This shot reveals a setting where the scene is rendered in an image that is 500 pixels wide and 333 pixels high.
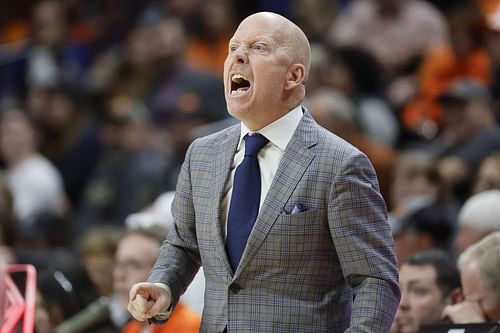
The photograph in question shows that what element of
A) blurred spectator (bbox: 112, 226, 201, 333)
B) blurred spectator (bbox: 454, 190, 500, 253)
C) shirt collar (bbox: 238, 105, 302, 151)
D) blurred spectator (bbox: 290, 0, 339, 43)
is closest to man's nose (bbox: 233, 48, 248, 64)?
shirt collar (bbox: 238, 105, 302, 151)

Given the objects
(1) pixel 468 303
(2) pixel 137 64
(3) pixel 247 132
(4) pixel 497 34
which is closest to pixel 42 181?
(2) pixel 137 64

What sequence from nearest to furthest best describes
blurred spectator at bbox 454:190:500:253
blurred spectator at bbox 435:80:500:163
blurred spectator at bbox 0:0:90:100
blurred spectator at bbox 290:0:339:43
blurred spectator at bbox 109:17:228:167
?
blurred spectator at bbox 454:190:500:253 → blurred spectator at bbox 435:80:500:163 → blurred spectator at bbox 109:17:228:167 → blurred spectator at bbox 290:0:339:43 → blurred spectator at bbox 0:0:90:100

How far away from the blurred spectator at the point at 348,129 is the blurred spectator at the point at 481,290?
3.18 meters

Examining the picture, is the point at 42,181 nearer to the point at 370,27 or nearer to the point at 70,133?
the point at 70,133

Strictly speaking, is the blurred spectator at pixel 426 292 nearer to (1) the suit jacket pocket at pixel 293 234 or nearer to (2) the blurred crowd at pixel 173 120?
(2) the blurred crowd at pixel 173 120

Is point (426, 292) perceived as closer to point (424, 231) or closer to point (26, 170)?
point (424, 231)

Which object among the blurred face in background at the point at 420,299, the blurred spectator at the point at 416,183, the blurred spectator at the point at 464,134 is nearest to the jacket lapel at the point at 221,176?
the blurred face in background at the point at 420,299

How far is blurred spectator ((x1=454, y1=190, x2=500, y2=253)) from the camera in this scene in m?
5.86

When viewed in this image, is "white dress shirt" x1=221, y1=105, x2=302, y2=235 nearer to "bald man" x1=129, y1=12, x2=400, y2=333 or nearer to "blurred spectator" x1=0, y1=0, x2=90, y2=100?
"bald man" x1=129, y1=12, x2=400, y2=333

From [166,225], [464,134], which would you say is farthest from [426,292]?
[464,134]

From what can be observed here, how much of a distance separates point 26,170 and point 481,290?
17.8ft

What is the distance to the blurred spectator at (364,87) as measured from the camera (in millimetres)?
8961

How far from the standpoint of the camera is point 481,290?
469 centimetres

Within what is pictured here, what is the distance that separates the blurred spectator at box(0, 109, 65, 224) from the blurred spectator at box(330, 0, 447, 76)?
260cm
